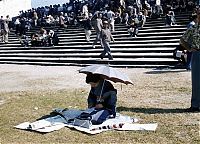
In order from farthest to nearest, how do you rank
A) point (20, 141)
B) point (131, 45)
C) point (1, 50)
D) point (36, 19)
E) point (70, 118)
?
point (36, 19)
point (1, 50)
point (131, 45)
point (70, 118)
point (20, 141)

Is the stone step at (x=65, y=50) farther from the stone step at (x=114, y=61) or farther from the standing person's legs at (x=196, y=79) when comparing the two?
the standing person's legs at (x=196, y=79)

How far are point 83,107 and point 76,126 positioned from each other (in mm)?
1690

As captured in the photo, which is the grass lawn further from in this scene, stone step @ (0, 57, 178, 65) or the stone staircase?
the stone staircase

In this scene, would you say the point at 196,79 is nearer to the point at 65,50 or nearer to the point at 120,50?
the point at 120,50

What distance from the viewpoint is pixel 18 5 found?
42.5m

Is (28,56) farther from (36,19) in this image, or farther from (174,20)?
(36,19)

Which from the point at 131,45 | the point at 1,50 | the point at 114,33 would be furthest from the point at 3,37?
the point at 131,45

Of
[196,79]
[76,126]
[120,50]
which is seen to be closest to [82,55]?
[120,50]

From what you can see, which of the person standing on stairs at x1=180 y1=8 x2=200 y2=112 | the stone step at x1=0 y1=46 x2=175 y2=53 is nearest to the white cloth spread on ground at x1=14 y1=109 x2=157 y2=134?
the person standing on stairs at x1=180 y1=8 x2=200 y2=112

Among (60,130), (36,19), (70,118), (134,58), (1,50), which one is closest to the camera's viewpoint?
(60,130)

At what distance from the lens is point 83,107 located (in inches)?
350

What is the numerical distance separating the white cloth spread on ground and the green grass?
136mm

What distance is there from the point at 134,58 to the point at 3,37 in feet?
42.9

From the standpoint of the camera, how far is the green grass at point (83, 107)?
6566mm
